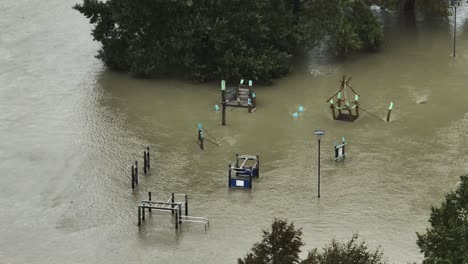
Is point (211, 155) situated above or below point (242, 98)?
below

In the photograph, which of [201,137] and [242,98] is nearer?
[201,137]

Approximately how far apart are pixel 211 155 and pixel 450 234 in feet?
57.9

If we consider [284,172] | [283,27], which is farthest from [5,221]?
[283,27]

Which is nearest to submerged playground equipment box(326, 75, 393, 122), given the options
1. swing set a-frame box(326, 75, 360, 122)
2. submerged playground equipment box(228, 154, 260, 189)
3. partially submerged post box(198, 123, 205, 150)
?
swing set a-frame box(326, 75, 360, 122)

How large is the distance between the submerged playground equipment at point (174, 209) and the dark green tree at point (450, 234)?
10754 millimetres

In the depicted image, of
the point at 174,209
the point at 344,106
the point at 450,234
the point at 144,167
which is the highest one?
the point at 344,106

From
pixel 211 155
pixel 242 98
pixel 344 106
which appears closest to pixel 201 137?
pixel 211 155

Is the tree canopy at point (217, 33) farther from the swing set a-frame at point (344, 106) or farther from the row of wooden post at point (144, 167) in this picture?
the row of wooden post at point (144, 167)

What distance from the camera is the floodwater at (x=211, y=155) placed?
31844 millimetres

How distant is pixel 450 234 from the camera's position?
881 inches

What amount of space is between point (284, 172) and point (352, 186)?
9.92 ft

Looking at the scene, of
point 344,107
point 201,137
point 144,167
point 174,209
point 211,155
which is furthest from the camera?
point 344,107

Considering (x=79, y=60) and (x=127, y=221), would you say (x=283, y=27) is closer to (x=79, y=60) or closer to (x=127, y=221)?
(x=79, y=60)

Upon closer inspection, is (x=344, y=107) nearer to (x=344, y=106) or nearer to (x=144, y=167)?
(x=344, y=106)
